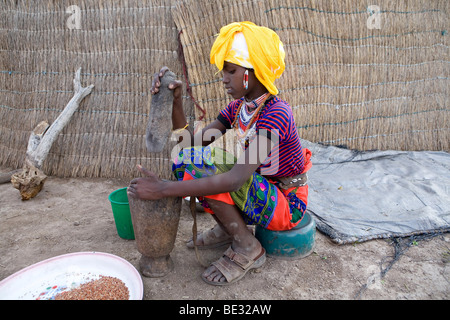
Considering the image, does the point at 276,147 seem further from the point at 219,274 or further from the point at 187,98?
the point at 187,98

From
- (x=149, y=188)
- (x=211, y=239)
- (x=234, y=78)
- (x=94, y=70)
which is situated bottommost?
(x=211, y=239)

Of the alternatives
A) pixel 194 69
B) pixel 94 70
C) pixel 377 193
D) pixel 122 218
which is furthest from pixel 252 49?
pixel 94 70

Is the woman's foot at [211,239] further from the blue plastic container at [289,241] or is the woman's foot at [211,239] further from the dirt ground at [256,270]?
the blue plastic container at [289,241]

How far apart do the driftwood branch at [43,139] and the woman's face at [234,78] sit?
2.21 metres

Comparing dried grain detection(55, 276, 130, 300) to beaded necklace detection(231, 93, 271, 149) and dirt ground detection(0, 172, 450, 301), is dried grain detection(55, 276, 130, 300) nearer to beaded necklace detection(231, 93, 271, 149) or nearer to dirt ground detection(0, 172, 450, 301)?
dirt ground detection(0, 172, 450, 301)

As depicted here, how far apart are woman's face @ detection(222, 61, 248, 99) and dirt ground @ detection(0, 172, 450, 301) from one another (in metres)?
1.09

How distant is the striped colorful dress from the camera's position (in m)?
1.77

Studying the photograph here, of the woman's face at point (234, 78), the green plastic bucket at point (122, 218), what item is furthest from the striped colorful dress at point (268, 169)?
the green plastic bucket at point (122, 218)

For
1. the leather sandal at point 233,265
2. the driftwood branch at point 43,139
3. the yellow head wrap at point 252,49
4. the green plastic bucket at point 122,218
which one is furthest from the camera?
the driftwood branch at point 43,139

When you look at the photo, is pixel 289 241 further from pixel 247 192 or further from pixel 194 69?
pixel 194 69

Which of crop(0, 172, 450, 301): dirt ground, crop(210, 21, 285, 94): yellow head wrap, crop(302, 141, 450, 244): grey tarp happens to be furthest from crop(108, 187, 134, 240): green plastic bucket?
crop(302, 141, 450, 244): grey tarp

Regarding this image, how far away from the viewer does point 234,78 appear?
71.9 inches

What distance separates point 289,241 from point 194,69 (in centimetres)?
200

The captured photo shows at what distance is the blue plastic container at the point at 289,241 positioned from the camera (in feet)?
6.77
